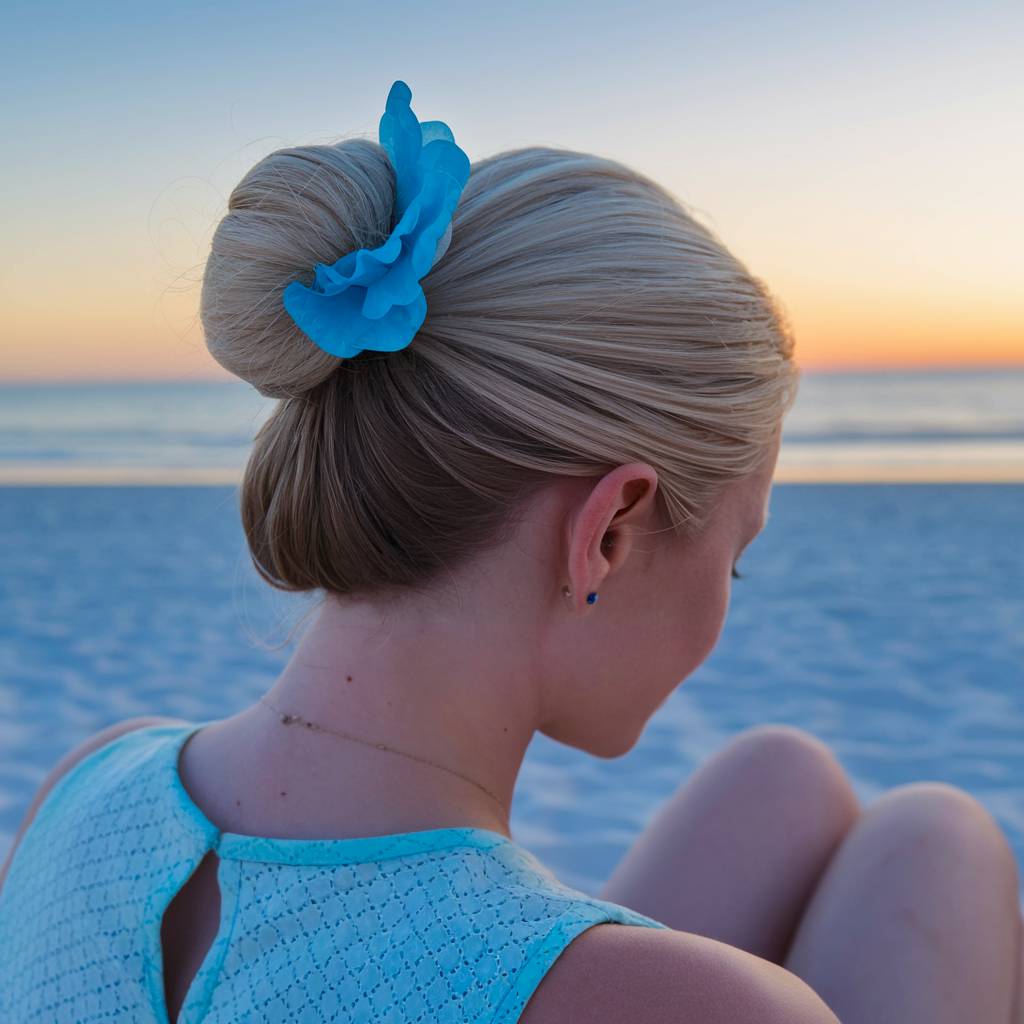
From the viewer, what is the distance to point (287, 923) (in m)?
0.91

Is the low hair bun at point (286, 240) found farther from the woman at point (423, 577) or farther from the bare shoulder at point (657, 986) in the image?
the bare shoulder at point (657, 986)

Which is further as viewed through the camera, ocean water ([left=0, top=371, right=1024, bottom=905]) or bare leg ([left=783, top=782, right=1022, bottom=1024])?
ocean water ([left=0, top=371, right=1024, bottom=905])

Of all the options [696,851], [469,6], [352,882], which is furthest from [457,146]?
[469,6]

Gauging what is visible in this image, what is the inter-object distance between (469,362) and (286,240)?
219 millimetres

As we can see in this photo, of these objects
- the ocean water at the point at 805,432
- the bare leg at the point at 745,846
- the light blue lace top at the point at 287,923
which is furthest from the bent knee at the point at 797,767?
the ocean water at the point at 805,432

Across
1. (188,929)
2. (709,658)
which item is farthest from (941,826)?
(709,658)

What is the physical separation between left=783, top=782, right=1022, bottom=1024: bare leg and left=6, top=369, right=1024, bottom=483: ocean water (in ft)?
11.2

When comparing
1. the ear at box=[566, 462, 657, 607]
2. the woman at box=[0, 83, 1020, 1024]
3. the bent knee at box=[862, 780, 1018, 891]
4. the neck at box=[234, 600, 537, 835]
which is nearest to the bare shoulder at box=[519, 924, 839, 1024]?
the woman at box=[0, 83, 1020, 1024]

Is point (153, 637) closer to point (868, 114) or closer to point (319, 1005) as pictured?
point (319, 1005)

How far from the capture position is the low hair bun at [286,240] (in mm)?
1056

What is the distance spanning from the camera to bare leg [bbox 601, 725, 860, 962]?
172 cm

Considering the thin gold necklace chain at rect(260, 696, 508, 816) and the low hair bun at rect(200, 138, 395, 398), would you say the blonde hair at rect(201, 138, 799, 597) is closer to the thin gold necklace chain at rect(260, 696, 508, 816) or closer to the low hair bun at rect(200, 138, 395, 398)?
the low hair bun at rect(200, 138, 395, 398)

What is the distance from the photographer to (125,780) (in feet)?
3.71

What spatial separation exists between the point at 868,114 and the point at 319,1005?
19.8 feet
